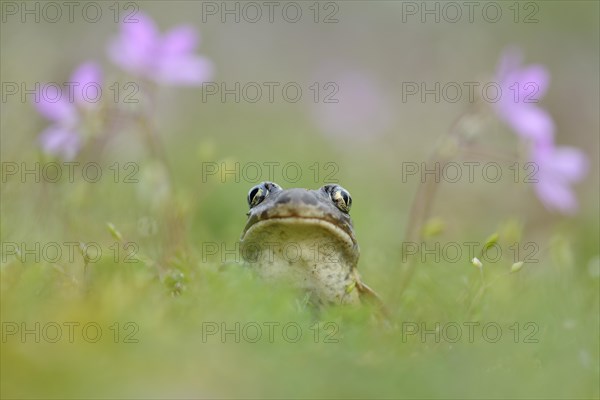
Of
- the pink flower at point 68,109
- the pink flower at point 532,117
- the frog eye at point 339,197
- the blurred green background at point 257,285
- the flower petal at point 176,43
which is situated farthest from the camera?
the flower petal at point 176,43

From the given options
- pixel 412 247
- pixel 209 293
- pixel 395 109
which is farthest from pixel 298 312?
pixel 395 109

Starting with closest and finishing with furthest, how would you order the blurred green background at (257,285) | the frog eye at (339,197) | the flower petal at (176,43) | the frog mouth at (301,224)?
the blurred green background at (257,285) < the frog mouth at (301,224) < the frog eye at (339,197) < the flower petal at (176,43)

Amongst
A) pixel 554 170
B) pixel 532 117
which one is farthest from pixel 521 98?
pixel 554 170

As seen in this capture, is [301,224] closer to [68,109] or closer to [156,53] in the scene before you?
[68,109]

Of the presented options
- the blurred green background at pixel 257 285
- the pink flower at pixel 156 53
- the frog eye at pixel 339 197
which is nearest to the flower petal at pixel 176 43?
the pink flower at pixel 156 53

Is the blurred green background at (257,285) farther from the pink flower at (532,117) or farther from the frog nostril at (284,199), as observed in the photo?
the frog nostril at (284,199)

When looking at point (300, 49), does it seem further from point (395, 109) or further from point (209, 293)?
point (209, 293)
